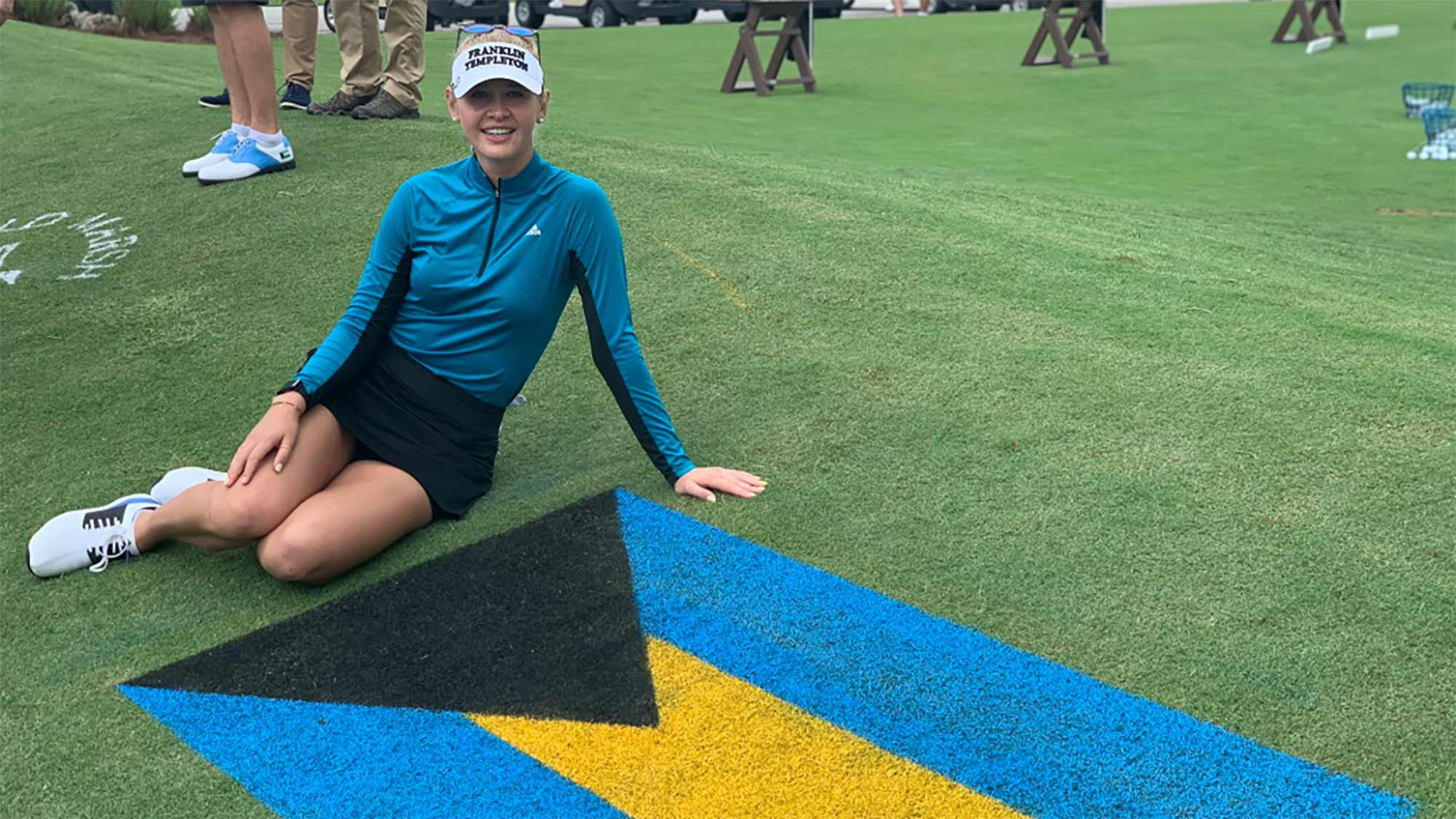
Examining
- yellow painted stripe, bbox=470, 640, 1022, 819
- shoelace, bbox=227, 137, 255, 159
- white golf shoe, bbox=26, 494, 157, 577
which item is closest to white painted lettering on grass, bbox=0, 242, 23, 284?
shoelace, bbox=227, 137, 255, 159

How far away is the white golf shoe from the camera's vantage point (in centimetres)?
311

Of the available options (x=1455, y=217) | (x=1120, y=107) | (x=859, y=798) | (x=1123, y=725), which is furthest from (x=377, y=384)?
(x=1120, y=107)

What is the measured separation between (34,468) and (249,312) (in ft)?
3.75

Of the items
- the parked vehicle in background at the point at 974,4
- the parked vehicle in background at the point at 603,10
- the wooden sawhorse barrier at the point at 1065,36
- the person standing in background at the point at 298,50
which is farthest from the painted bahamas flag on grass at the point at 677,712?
the parked vehicle in background at the point at 974,4

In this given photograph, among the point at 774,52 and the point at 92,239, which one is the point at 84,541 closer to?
the point at 92,239

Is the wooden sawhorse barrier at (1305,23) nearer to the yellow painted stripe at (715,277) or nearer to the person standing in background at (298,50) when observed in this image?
the person standing in background at (298,50)

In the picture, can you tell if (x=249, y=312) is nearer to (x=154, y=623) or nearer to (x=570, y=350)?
(x=570, y=350)

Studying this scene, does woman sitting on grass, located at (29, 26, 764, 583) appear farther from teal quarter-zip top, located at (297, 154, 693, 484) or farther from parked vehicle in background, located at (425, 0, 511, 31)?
parked vehicle in background, located at (425, 0, 511, 31)

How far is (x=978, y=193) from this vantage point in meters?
6.71

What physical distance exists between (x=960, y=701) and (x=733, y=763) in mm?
465

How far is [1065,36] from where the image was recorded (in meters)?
16.2

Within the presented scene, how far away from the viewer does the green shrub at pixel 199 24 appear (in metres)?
14.4

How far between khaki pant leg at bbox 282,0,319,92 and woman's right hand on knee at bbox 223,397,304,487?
4408 millimetres

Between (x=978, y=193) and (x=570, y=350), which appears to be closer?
(x=570, y=350)
